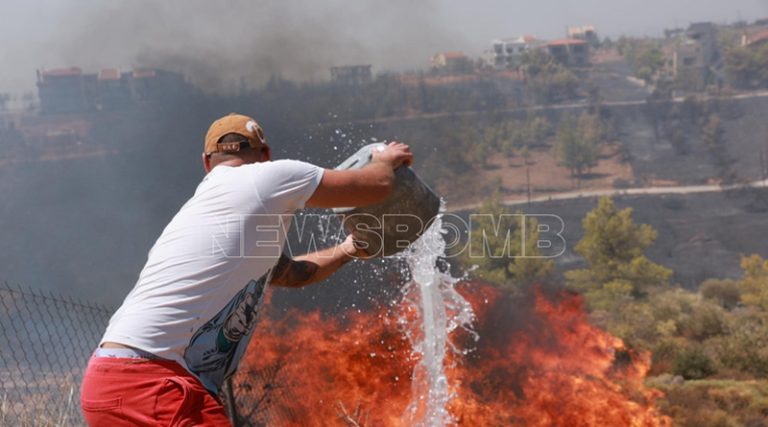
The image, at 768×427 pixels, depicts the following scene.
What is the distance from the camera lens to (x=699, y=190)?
38688 millimetres

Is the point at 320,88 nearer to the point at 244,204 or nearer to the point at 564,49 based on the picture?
the point at 244,204

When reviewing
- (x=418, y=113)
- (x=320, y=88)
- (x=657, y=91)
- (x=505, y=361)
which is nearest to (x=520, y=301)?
(x=505, y=361)

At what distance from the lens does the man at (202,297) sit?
6.97 feet

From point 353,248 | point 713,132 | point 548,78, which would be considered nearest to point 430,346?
point 353,248

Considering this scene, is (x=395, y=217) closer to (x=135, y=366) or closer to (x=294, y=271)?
(x=294, y=271)

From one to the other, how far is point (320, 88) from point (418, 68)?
10.1 metres

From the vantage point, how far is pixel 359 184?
2.43 m

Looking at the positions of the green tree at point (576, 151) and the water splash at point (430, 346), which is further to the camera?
the green tree at point (576, 151)

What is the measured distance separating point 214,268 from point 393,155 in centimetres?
77

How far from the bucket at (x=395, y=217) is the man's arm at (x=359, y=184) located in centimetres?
33

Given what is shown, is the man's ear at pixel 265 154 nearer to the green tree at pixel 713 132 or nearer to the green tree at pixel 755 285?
the green tree at pixel 755 285

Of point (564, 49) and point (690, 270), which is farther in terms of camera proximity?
point (564, 49)

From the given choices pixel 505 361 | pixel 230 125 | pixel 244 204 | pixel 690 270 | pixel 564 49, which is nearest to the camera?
pixel 244 204

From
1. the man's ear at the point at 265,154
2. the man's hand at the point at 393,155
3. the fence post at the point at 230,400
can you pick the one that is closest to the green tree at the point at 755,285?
the fence post at the point at 230,400
